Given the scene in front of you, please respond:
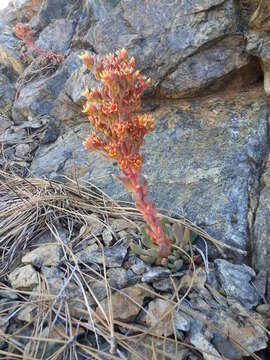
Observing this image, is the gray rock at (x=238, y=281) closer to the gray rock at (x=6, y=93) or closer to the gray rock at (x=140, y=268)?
the gray rock at (x=140, y=268)

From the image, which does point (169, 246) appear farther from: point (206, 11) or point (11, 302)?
point (206, 11)

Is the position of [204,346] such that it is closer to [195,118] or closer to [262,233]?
[262,233]

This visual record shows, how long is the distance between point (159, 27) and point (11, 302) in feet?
8.88

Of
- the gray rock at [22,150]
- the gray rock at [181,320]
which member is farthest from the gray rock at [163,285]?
the gray rock at [22,150]

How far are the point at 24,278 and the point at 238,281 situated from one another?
138 centimetres

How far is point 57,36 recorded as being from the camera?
5137mm

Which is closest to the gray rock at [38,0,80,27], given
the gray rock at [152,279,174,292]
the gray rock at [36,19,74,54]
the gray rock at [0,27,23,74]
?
the gray rock at [36,19,74,54]

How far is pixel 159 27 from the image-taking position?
328cm

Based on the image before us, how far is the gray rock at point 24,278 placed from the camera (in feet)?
7.15

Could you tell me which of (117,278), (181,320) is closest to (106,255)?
(117,278)

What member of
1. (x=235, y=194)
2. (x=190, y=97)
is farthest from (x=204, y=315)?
(x=190, y=97)

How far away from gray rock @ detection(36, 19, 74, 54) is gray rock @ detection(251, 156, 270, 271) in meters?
3.73

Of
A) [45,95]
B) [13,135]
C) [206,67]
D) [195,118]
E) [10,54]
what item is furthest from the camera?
[10,54]

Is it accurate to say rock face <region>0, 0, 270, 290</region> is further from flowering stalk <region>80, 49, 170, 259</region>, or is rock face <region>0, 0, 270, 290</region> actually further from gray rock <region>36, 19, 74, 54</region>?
gray rock <region>36, 19, 74, 54</region>
